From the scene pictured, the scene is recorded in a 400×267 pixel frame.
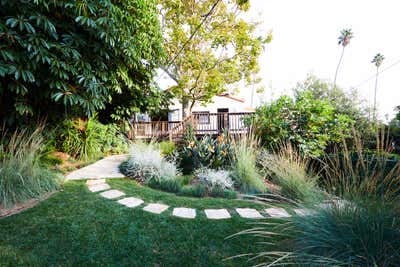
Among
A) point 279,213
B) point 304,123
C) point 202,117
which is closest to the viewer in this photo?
point 279,213

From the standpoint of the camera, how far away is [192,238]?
66.8 inches

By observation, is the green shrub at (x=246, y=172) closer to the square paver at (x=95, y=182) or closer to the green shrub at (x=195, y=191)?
the green shrub at (x=195, y=191)

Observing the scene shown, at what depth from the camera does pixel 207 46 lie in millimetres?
10508

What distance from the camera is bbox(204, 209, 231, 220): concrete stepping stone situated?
2073 mm

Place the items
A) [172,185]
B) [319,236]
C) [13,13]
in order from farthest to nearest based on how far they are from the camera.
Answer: [172,185] < [13,13] < [319,236]

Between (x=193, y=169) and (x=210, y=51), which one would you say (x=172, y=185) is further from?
(x=210, y=51)

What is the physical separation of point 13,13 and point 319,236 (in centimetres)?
389

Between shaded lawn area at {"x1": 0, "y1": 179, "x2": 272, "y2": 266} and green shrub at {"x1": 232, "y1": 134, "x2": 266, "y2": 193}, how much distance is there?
1.22 m

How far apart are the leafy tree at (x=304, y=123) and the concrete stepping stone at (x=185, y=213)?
2.83m

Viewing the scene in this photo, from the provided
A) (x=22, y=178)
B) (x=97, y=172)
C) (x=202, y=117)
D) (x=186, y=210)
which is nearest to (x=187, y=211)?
(x=186, y=210)

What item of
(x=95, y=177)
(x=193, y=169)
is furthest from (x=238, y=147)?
(x=95, y=177)

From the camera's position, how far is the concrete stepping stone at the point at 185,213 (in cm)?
208

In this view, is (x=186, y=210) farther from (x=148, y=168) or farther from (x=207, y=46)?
(x=207, y=46)

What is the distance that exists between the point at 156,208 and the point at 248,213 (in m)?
1.14
